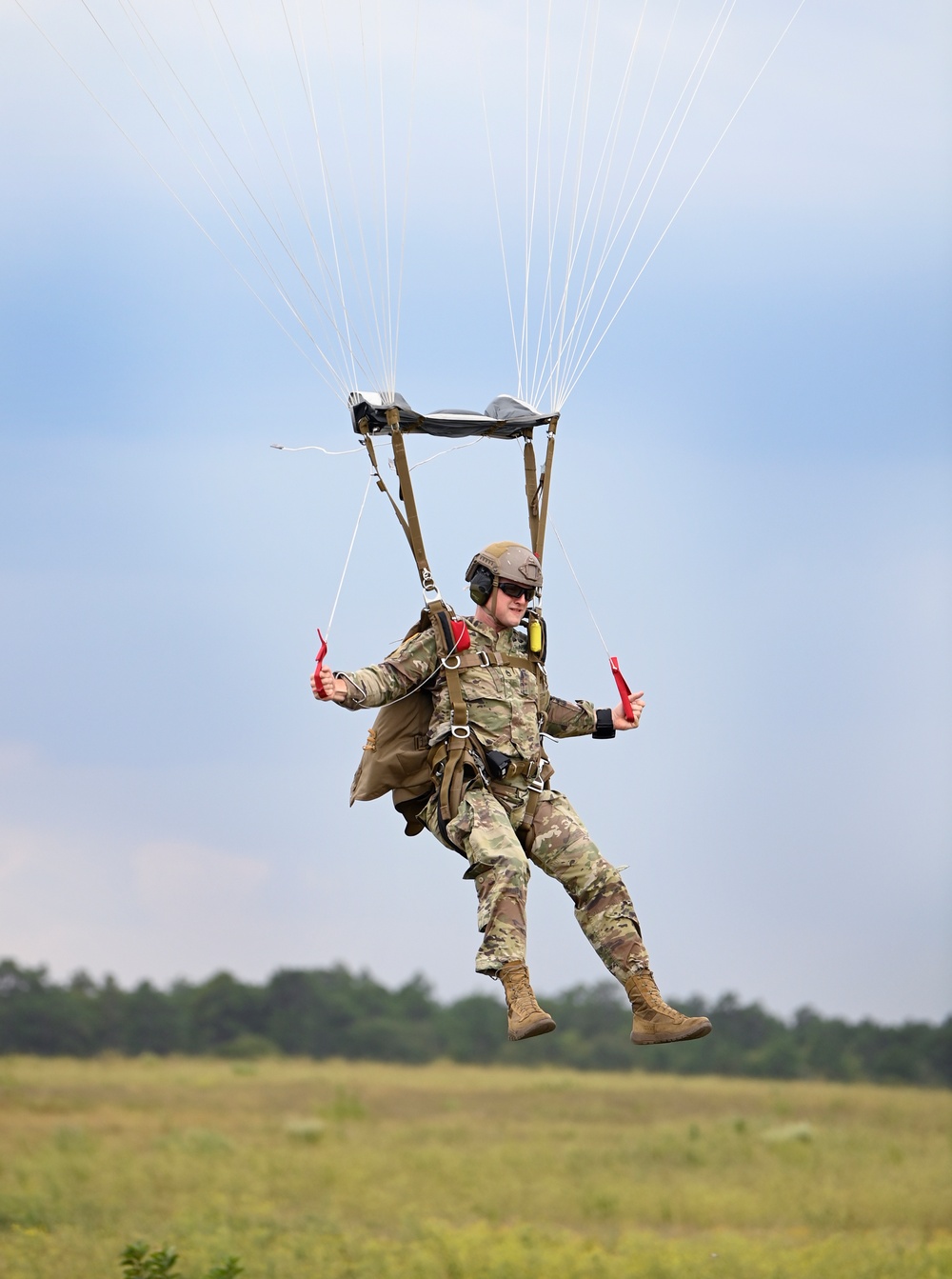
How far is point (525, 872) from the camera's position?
347 inches

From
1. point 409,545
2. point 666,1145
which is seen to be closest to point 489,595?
point 409,545

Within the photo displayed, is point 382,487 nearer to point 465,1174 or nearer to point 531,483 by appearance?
point 531,483

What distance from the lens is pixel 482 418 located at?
31.3 ft

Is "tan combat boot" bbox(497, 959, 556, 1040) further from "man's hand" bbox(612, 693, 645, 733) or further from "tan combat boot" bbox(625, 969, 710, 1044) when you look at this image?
"man's hand" bbox(612, 693, 645, 733)

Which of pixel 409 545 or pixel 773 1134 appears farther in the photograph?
pixel 773 1134

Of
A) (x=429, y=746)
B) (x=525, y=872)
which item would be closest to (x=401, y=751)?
(x=429, y=746)

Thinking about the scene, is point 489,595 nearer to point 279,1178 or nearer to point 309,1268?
point 309,1268

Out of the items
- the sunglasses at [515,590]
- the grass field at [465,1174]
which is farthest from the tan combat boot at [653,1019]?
the grass field at [465,1174]

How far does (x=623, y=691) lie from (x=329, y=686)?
1.97m

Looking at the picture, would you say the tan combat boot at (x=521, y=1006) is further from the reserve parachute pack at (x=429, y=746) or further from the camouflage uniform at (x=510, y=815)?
the reserve parachute pack at (x=429, y=746)

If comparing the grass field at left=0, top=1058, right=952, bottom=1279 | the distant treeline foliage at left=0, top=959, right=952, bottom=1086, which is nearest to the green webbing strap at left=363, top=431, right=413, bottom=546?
the grass field at left=0, top=1058, right=952, bottom=1279

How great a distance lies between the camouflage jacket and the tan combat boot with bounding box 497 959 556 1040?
1.20m

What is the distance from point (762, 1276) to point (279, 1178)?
17.6 m

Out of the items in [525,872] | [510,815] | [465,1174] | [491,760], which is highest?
[491,760]
